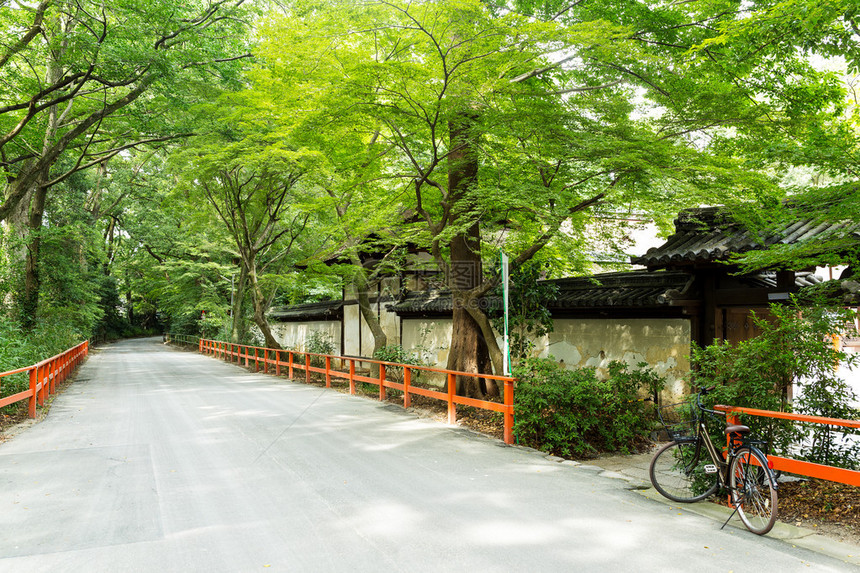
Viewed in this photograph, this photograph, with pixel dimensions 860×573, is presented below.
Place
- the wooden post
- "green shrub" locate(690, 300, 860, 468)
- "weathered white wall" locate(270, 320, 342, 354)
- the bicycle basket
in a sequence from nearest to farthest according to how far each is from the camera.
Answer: "green shrub" locate(690, 300, 860, 468) → the bicycle basket → the wooden post → "weathered white wall" locate(270, 320, 342, 354)

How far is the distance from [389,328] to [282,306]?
1213 centimetres

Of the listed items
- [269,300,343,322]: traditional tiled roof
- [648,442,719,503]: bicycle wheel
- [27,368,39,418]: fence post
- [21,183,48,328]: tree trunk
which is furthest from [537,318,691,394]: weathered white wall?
[21,183,48,328]: tree trunk

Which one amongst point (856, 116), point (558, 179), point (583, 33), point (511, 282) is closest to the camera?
point (856, 116)

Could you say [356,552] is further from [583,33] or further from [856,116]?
[583,33]

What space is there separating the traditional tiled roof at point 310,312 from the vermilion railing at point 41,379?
967 centimetres

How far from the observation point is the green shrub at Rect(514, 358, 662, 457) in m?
7.95

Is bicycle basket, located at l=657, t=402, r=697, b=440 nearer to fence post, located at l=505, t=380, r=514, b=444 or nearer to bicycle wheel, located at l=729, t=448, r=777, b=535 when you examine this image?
bicycle wheel, located at l=729, t=448, r=777, b=535

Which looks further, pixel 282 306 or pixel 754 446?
pixel 282 306

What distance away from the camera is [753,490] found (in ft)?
16.0

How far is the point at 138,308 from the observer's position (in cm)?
6450

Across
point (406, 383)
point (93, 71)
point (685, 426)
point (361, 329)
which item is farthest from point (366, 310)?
point (685, 426)

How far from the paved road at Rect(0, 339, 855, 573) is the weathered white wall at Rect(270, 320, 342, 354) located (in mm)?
14914

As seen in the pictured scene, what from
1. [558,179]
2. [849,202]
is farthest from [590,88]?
[849,202]

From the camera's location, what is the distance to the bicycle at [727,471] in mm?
4777
